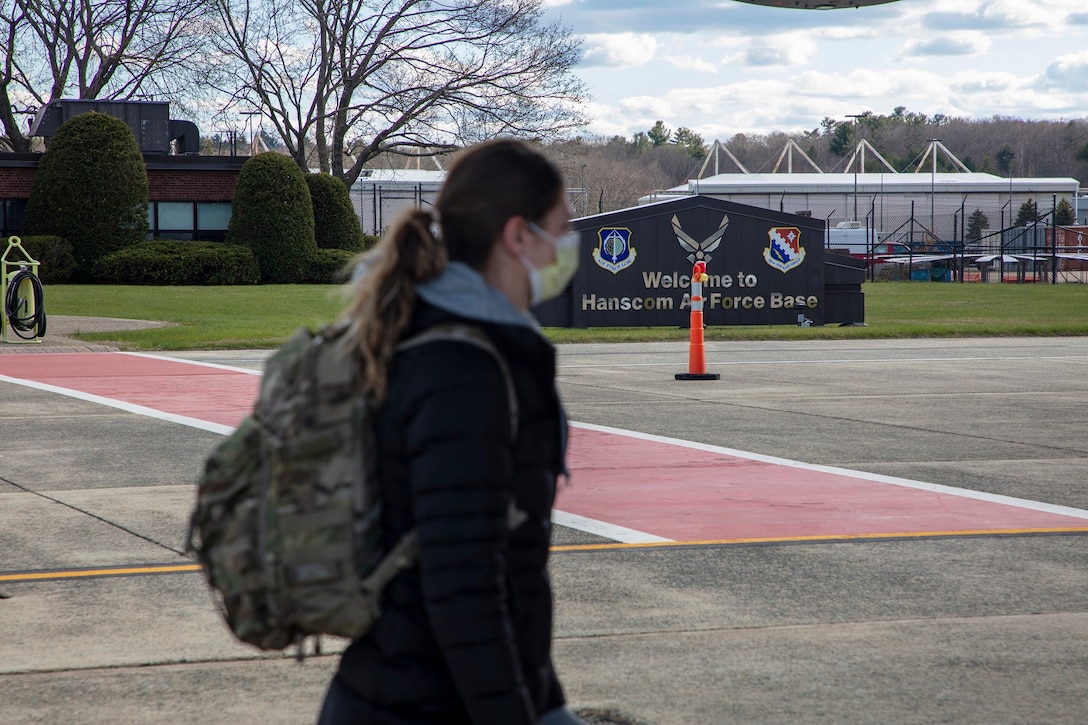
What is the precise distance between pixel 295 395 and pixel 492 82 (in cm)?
4580

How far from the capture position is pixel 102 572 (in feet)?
19.1

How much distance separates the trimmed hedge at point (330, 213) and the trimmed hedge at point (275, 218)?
244 cm

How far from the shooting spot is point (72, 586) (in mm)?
5582

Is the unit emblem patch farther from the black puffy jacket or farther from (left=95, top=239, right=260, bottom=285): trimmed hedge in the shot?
the black puffy jacket

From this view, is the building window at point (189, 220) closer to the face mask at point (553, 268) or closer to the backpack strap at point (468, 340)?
the face mask at point (553, 268)

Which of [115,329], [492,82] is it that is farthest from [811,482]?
[492,82]

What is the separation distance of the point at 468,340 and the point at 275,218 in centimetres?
3529

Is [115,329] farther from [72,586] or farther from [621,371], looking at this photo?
[72,586]

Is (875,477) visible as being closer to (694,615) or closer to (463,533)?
(694,615)

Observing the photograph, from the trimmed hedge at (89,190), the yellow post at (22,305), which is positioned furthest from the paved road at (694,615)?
the trimmed hedge at (89,190)

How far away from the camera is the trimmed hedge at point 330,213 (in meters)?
39.6

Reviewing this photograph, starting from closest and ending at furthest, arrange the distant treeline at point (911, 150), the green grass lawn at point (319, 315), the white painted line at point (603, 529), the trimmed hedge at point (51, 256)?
the white painted line at point (603, 529)
the green grass lawn at point (319, 315)
the trimmed hedge at point (51, 256)
the distant treeline at point (911, 150)

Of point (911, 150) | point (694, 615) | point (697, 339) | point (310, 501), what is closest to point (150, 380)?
point (697, 339)

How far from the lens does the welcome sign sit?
22797 mm
